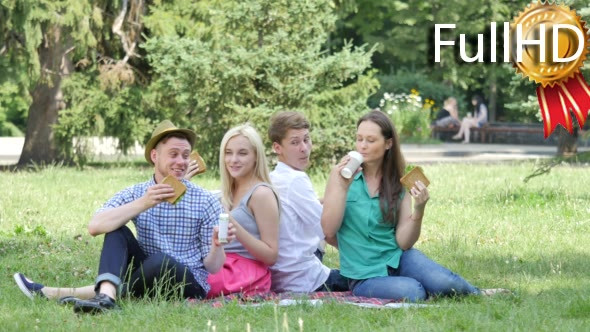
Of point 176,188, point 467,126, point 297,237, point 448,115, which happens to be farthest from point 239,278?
point 448,115

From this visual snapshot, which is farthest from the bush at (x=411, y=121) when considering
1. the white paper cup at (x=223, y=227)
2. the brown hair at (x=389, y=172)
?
the white paper cup at (x=223, y=227)

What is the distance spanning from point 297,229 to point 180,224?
0.85m

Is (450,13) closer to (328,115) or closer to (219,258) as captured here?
(328,115)

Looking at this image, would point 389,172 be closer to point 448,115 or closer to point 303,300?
point 303,300

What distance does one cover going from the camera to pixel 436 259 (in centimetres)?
920

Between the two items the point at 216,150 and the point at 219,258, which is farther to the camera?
the point at 216,150

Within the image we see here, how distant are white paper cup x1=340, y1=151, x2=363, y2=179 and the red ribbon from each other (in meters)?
7.99

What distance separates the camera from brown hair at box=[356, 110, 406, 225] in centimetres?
722

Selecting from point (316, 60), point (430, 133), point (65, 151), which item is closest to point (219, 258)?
point (316, 60)

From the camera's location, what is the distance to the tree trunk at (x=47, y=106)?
71.7ft

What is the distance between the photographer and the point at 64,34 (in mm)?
21188

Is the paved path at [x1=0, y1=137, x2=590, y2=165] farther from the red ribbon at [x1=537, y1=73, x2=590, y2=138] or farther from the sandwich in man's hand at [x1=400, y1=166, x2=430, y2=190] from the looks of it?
the sandwich in man's hand at [x1=400, y1=166, x2=430, y2=190]

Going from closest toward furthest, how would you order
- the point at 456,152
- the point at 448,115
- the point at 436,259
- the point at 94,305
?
1. the point at 94,305
2. the point at 436,259
3. the point at 456,152
4. the point at 448,115

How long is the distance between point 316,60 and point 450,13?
19.8 meters
